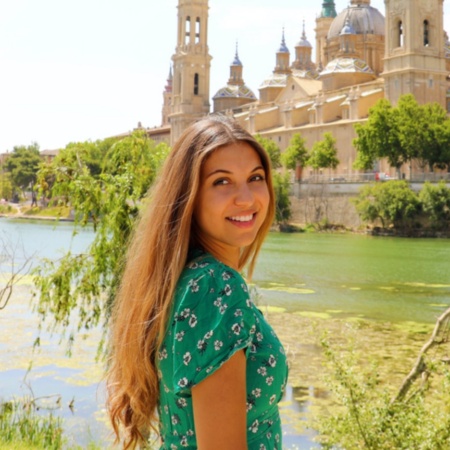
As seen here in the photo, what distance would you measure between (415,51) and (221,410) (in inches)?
1850

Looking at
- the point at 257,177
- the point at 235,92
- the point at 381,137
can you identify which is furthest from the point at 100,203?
the point at 235,92

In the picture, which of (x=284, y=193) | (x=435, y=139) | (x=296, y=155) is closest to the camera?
(x=435, y=139)

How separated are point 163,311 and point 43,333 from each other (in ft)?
31.6

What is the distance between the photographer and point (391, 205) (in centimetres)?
3900

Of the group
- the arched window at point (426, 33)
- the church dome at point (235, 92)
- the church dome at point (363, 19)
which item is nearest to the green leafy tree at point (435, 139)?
the arched window at point (426, 33)

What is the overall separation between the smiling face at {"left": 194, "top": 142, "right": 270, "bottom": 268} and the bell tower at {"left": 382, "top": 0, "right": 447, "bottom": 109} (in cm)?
4587

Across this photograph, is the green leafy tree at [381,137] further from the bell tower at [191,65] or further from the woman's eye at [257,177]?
the woman's eye at [257,177]

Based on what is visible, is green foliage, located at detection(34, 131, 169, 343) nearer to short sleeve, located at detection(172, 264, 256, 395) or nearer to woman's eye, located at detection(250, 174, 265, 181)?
woman's eye, located at detection(250, 174, 265, 181)

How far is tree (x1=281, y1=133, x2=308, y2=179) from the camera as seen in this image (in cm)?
5044

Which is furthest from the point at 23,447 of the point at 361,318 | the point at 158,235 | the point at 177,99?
the point at 177,99

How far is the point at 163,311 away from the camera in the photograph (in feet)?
5.76

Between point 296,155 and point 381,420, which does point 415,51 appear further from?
point 381,420

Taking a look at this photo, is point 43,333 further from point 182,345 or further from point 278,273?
point 278,273

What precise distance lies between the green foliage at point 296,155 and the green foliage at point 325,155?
146 cm
